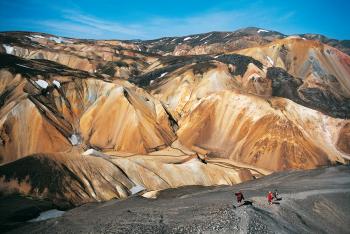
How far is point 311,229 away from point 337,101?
6780cm

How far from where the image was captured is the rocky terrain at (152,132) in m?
38.9

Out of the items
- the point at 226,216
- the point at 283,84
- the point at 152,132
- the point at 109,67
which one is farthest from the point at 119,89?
the point at 226,216

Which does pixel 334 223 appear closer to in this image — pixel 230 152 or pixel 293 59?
pixel 230 152

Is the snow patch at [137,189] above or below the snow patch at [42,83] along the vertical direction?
below

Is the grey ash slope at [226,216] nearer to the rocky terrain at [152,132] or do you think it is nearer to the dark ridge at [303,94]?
the rocky terrain at [152,132]

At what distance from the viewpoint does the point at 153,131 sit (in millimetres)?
61656

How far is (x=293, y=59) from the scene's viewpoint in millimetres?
101750

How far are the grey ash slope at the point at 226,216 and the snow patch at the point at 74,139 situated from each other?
87.4ft

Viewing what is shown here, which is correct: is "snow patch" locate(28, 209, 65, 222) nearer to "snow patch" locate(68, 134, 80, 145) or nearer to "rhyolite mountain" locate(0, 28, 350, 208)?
"rhyolite mountain" locate(0, 28, 350, 208)

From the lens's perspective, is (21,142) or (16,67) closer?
(21,142)

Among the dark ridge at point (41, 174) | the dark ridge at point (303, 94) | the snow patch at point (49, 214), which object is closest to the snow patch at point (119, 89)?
the dark ridge at point (41, 174)

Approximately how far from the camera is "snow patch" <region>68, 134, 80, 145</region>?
2287 inches

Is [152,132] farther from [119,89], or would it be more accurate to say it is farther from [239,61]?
[239,61]

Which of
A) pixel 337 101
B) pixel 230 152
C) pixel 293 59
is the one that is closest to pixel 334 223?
pixel 230 152
